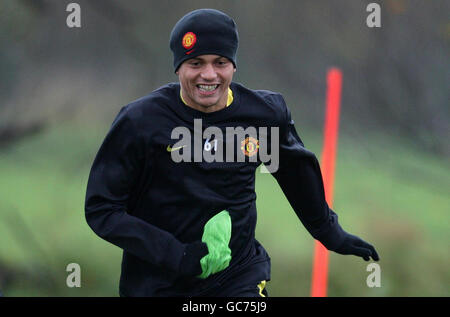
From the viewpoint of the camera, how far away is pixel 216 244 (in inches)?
89.6

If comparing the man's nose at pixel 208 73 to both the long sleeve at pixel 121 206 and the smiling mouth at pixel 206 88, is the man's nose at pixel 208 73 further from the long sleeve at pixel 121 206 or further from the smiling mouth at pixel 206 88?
the long sleeve at pixel 121 206

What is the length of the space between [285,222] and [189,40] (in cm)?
197

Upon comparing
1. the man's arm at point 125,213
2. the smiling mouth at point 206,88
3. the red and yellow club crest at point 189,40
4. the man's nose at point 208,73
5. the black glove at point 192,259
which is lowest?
the black glove at point 192,259

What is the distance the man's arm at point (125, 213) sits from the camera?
7.36 ft

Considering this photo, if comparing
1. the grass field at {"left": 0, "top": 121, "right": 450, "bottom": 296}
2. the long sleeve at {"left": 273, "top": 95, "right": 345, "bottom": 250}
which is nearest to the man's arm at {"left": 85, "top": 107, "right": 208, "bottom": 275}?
the long sleeve at {"left": 273, "top": 95, "right": 345, "bottom": 250}

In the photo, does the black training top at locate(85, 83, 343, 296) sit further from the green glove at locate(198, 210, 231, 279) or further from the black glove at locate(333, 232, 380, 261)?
the black glove at locate(333, 232, 380, 261)

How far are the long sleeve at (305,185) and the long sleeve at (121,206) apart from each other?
1.80ft

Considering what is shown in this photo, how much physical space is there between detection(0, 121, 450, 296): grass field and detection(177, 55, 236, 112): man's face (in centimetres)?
180

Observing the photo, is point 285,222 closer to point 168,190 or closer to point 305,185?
point 305,185

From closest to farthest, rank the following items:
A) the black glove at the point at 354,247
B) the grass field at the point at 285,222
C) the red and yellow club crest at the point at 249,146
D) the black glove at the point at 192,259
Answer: the black glove at the point at 192,259, the red and yellow club crest at the point at 249,146, the black glove at the point at 354,247, the grass field at the point at 285,222

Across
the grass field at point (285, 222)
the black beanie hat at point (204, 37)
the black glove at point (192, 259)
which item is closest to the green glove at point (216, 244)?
the black glove at point (192, 259)

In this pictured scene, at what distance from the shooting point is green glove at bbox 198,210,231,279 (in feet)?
7.41

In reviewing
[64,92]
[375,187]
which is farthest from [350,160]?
[64,92]
